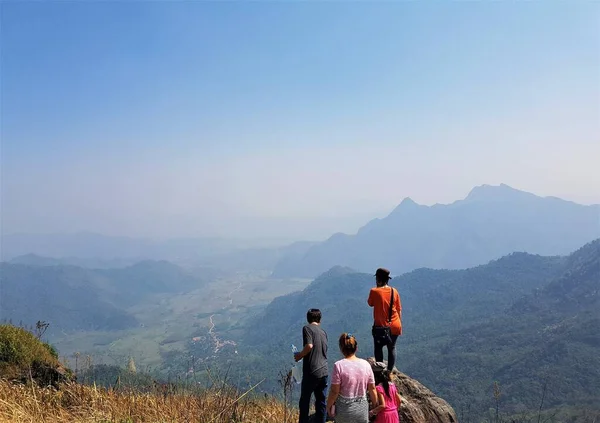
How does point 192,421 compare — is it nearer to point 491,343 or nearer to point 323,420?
point 323,420

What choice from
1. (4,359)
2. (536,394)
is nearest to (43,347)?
(4,359)

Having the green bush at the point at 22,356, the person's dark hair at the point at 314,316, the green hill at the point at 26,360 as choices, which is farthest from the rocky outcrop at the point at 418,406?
the green bush at the point at 22,356

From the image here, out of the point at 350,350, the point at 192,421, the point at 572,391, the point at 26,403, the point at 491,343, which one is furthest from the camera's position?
the point at 491,343

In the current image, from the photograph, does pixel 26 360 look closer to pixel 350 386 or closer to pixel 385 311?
pixel 350 386

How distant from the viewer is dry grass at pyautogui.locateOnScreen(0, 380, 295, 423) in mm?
7016

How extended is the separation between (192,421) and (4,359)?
6470 millimetres

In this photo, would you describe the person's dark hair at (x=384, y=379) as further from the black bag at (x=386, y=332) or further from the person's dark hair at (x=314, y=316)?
the black bag at (x=386, y=332)

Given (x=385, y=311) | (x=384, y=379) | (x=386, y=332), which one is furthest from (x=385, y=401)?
(x=385, y=311)

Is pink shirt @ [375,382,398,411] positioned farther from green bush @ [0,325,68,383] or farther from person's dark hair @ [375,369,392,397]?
green bush @ [0,325,68,383]

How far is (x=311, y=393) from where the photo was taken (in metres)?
7.50

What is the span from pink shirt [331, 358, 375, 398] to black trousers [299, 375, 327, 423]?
3.83 ft

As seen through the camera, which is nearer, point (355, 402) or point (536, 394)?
point (355, 402)

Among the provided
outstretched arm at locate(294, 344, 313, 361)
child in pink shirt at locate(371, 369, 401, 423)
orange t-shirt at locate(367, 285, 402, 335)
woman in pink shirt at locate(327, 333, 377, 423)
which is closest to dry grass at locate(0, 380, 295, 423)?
outstretched arm at locate(294, 344, 313, 361)

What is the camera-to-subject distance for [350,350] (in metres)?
6.23
